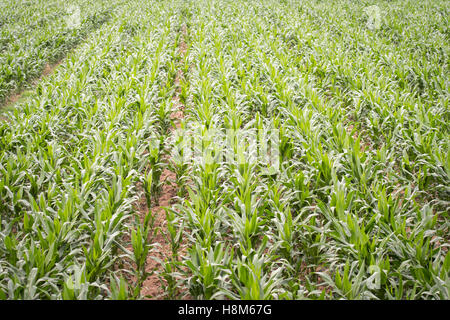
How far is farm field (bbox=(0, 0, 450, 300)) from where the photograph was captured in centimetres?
250

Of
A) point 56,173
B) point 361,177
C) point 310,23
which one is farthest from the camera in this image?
point 310,23

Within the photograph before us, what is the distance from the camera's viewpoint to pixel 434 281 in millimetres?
2281

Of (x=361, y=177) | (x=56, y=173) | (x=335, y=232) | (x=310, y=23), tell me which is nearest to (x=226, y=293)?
(x=335, y=232)

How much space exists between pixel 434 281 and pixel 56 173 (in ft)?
11.6

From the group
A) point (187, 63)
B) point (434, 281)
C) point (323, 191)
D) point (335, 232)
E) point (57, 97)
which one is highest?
point (187, 63)

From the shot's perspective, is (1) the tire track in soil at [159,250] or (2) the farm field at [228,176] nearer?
(2) the farm field at [228,176]

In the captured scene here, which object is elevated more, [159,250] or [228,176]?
[228,176]

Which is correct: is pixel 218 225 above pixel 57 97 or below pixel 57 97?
below

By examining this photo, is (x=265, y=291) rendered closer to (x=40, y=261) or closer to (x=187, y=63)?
(x=40, y=261)

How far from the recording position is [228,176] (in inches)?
145

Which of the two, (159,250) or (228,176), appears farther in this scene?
(228,176)

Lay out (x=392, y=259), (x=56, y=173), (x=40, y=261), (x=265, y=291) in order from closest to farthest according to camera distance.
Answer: (x=265, y=291)
(x=40, y=261)
(x=392, y=259)
(x=56, y=173)

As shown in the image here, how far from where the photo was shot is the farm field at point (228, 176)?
250 cm

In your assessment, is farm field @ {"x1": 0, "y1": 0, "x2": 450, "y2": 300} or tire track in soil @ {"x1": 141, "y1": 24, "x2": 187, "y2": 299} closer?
farm field @ {"x1": 0, "y1": 0, "x2": 450, "y2": 300}
